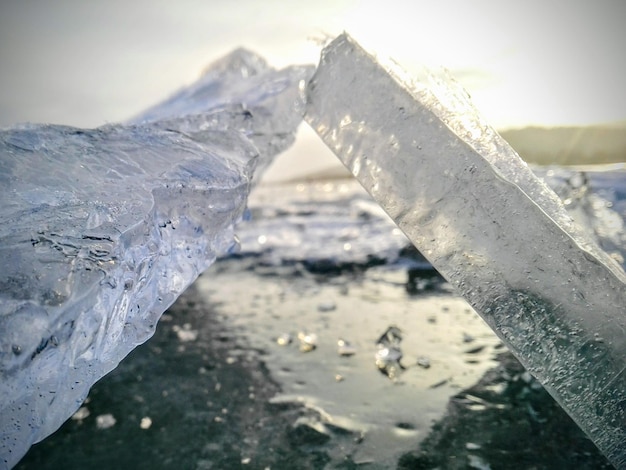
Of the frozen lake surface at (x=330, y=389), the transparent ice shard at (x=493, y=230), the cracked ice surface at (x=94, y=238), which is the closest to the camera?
the cracked ice surface at (x=94, y=238)

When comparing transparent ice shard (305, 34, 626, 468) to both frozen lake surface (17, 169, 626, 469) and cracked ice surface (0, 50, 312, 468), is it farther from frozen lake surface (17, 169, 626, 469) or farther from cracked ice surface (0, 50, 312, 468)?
cracked ice surface (0, 50, 312, 468)

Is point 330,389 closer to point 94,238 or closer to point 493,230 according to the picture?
point 493,230

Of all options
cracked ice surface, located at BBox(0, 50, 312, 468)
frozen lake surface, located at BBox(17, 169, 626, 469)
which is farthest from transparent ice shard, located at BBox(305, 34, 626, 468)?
cracked ice surface, located at BBox(0, 50, 312, 468)

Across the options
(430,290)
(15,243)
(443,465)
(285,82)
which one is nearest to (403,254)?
(430,290)

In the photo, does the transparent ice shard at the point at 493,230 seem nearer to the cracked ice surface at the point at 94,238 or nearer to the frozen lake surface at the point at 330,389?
the frozen lake surface at the point at 330,389

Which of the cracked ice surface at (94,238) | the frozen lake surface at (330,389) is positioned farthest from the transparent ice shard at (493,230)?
the cracked ice surface at (94,238)
